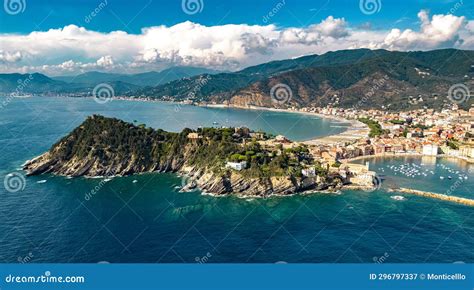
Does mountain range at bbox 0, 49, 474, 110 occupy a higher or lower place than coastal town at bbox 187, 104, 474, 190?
higher

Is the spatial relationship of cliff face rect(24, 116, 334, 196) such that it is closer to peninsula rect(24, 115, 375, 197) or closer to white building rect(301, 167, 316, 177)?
peninsula rect(24, 115, 375, 197)

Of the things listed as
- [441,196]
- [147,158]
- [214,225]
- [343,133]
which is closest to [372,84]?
[343,133]

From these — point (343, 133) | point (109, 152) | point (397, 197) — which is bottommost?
point (343, 133)

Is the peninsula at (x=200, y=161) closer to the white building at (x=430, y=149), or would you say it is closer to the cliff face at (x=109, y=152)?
the cliff face at (x=109, y=152)

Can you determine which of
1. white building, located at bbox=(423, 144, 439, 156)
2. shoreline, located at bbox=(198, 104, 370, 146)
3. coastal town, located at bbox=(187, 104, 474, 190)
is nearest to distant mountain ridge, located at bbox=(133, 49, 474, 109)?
shoreline, located at bbox=(198, 104, 370, 146)

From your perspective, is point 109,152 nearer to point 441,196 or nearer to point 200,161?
point 200,161

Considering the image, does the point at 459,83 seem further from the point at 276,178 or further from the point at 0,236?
the point at 0,236

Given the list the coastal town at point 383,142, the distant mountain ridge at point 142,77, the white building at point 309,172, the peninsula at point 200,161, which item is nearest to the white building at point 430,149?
the coastal town at point 383,142
